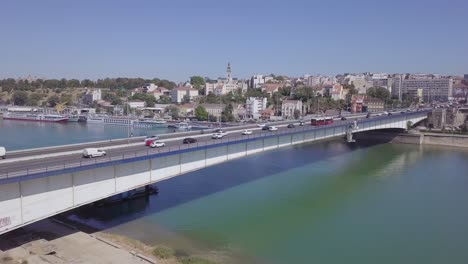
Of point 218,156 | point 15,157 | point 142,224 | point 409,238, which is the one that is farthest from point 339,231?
point 15,157

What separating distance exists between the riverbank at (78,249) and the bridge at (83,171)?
1281mm

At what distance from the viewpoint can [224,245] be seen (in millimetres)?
14984

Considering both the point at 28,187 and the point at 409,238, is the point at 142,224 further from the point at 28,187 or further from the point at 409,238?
the point at 409,238

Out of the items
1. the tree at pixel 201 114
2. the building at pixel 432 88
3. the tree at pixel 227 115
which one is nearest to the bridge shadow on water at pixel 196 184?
the tree at pixel 227 115

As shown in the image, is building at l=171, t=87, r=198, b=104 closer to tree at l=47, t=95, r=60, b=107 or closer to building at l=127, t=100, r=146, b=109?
building at l=127, t=100, r=146, b=109

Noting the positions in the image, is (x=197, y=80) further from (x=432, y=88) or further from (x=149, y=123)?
(x=432, y=88)

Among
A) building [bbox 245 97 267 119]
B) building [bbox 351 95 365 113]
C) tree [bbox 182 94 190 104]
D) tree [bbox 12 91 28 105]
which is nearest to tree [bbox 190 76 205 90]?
tree [bbox 182 94 190 104]

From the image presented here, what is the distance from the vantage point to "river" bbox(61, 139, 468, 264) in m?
15.0

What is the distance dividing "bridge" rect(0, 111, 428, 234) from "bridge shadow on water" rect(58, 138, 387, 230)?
248cm

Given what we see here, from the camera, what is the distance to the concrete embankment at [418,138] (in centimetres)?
4375

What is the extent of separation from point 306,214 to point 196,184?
22.7 ft

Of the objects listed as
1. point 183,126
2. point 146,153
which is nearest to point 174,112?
point 183,126

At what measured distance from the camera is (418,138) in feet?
147

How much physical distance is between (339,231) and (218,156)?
22.0 ft
